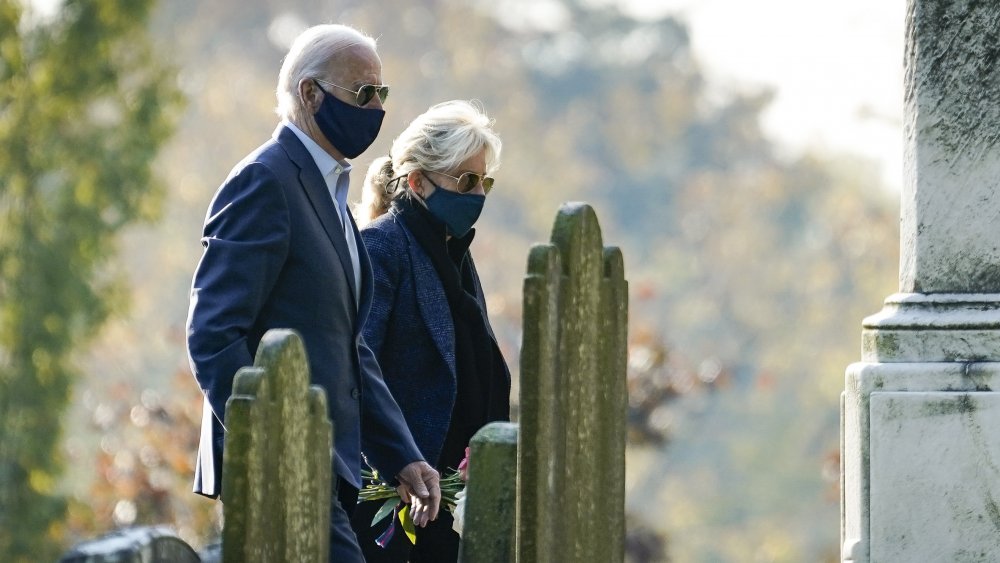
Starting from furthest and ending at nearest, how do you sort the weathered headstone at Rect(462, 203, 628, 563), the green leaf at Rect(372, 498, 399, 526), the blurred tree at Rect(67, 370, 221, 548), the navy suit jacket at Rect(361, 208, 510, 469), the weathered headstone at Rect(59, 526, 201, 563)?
the blurred tree at Rect(67, 370, 221, 548) → the navy suit jacket at Rect(361, 208, 510, 469) → the green leaf at Rect(372, 498, 399, 526) → the weathered headstone at Rect(462, 203, 628, 563) → the weathered headstone at Rect(59, 526, 201, 563)

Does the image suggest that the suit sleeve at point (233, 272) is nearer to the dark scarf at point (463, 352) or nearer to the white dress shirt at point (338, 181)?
the white dress shirt at point (338, 181)

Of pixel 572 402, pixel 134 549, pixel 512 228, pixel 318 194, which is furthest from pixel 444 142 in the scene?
pixel 512 228

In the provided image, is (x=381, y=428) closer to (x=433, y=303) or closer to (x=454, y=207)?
(x=433, y=303)

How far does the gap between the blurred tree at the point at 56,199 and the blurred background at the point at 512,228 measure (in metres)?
0.02

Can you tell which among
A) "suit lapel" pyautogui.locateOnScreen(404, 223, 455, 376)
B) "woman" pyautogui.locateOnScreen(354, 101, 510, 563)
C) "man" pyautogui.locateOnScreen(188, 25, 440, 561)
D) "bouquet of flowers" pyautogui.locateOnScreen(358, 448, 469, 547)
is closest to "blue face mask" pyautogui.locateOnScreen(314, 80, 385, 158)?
"man" pyautogui.locateOnScreen(188, 25, 440, 561)

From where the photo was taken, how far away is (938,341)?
4.80 m

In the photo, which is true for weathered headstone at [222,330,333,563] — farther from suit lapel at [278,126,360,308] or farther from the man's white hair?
the man's white hair

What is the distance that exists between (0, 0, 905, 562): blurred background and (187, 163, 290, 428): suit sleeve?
9250 mm

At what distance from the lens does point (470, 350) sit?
4.79m

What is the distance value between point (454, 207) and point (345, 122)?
63cm

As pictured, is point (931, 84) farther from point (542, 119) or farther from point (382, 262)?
point (542, 119)

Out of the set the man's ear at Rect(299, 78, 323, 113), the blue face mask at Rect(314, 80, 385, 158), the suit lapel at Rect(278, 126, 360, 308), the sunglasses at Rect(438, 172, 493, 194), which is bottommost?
the suit lapel at Rect(278, 126, 360, 308)

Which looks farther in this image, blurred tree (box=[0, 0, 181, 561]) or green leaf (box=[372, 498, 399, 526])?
blurred tree (box=[0, 0, 181, 561])

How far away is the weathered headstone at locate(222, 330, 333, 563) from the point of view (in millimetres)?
3211
